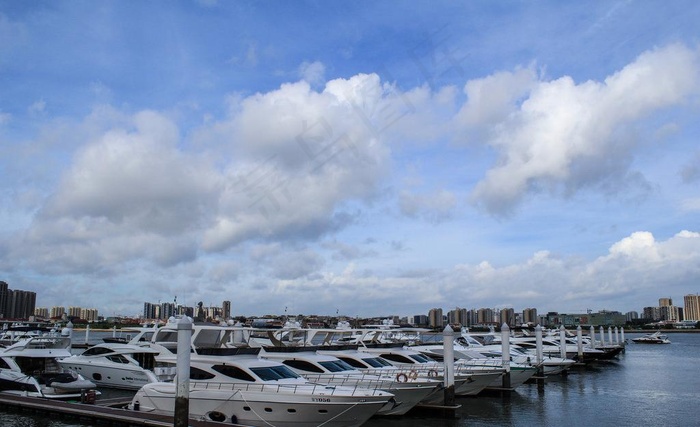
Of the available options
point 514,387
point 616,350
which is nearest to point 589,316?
point 616,350

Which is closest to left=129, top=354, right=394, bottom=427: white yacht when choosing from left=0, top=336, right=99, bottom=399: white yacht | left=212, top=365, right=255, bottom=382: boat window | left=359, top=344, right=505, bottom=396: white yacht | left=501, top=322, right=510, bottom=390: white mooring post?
left=212, top=365, right=255, bottom=382: boat window

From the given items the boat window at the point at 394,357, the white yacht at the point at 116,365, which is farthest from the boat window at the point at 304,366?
the white yacht at the point at 116,365

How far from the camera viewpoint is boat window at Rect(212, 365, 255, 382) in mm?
19453

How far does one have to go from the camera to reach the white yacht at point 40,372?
962 inches

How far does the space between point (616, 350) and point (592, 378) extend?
21887mm

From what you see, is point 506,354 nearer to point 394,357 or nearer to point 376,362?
point 394,357

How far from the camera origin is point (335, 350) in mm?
29891

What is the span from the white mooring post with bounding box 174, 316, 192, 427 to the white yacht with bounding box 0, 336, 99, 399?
10.0 m

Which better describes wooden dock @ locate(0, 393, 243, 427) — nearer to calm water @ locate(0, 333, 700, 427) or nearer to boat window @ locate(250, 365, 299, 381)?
calm water @ locate(0, 333, 700, 427)

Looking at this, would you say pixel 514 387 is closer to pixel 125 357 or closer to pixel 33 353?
pixel 125 357

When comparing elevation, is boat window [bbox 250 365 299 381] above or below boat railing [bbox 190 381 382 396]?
above

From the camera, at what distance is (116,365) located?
98.3ft

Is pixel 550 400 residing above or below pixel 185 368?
below

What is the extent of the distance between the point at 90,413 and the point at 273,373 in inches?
248
